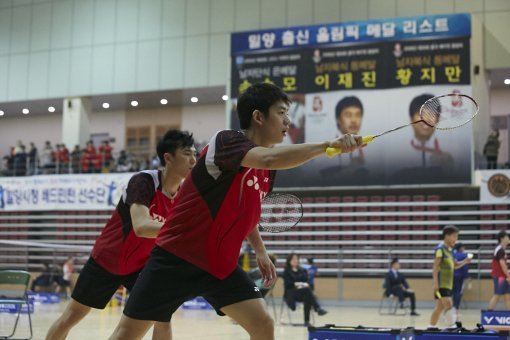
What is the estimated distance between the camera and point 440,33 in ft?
80.4

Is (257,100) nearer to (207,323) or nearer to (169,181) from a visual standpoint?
(169,181)

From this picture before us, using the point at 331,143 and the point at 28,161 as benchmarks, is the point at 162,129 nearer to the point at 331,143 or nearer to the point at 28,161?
the point at 28,161

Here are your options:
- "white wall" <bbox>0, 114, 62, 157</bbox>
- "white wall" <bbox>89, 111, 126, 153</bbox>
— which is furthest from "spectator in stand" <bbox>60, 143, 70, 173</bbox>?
"white wall" <bbox>0, 114, 62, 157</bbox>

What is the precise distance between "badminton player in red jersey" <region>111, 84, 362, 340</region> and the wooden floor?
7.38m

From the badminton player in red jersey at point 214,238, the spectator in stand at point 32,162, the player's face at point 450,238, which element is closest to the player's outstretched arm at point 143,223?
the badminton player in red jersey at point 214,238

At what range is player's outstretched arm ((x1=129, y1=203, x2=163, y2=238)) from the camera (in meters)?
5.10

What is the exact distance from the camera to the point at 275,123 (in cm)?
437

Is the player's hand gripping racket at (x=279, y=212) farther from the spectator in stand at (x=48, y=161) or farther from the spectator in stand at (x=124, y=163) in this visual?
the spectator in stand at (x=48, y=161)

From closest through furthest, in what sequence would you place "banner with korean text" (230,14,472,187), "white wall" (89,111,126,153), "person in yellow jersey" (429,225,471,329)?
1. "person in yellow jersey" (429,225,471,329)
2. "banner with korean text" (230,14,472,187)
3. "white wall" (89,111,126,153)

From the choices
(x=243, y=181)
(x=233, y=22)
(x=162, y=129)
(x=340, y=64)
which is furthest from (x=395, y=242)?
(x=243, y=181)

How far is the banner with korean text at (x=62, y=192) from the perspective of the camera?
1086 inches

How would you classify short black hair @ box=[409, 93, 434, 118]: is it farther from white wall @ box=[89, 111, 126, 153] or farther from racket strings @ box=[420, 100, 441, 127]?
racket strings @ box=[420, 100, 441, 127]

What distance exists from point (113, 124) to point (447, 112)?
31.7 meters

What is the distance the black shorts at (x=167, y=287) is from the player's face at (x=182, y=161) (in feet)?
5.00
